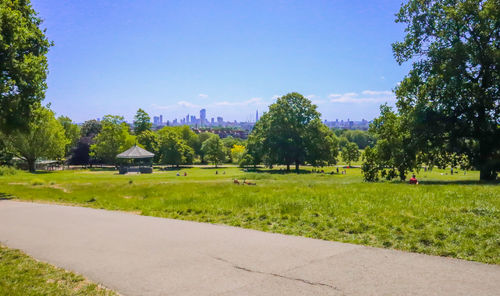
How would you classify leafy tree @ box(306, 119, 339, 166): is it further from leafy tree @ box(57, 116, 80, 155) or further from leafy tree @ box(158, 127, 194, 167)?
leafy tree @ box(57, 116, 80, 155)

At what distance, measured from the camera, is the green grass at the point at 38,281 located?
18.0ft

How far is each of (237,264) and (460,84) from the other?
2311 cm

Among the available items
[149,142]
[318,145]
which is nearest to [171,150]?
[149,142]

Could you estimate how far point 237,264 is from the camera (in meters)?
6.60

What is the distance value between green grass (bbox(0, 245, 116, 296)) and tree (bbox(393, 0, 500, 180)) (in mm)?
23595

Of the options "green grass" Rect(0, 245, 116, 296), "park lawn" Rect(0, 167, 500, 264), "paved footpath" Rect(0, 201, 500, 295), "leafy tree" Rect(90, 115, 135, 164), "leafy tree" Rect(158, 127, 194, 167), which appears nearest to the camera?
"paved footpath" Rect(0, 201, 500, 295)

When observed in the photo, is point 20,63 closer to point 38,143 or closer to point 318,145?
point 38,143

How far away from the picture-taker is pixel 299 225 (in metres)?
9.67

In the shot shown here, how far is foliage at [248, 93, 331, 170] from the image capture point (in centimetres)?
6406

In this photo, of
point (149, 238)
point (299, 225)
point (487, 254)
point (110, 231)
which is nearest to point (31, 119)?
point (110, 231)

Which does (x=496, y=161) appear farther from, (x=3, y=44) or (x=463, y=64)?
(x=3, y=44)

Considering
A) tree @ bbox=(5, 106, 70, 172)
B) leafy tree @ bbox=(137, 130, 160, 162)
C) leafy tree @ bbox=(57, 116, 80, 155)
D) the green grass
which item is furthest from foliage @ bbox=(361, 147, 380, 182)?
leafy tree @ bbox=(57, 116, 80, 155)

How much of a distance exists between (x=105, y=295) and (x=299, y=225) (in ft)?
18.4

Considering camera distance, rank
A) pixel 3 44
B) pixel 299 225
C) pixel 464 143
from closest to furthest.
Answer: pixel 299 225
pixel 3 44
pixel 464 143
